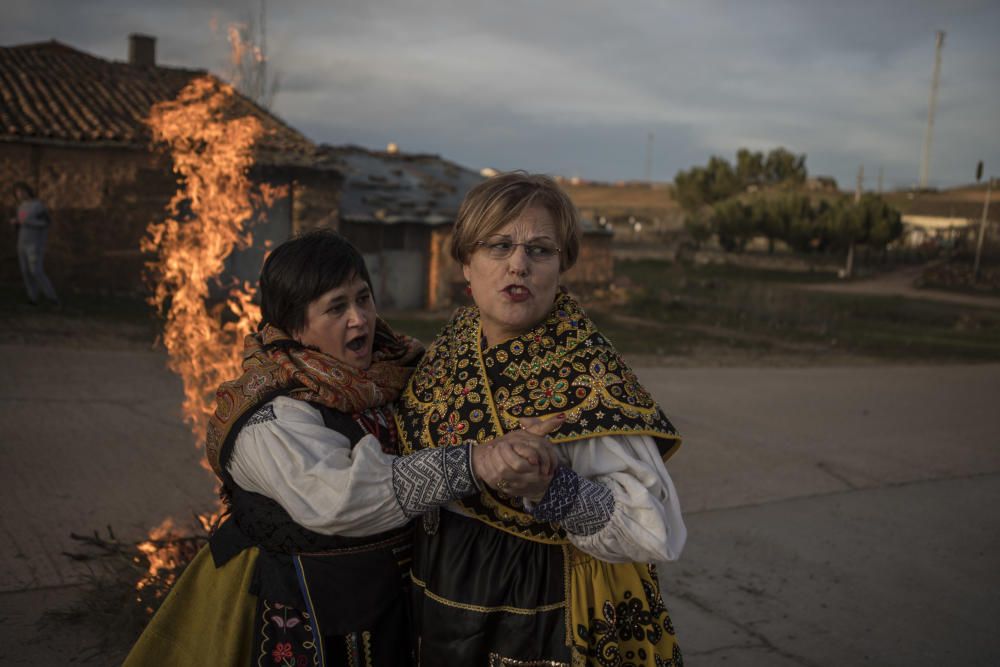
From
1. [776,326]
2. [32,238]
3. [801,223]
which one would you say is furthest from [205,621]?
[801,223]

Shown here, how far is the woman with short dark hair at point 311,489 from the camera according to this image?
1.83 meters

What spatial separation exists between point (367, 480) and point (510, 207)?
0.76 meters

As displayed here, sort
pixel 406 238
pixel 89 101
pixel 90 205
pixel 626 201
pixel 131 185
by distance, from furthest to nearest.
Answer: pixel 626 201, pixel 406 238, pixel 89 101, pixel 131 185, pixel 90 205

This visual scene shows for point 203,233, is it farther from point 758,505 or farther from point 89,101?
point 89,101

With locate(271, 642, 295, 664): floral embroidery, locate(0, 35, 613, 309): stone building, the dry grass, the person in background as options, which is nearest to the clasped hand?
locate(271, 642, 295, 664): floral embroidery

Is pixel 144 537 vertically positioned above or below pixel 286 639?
below

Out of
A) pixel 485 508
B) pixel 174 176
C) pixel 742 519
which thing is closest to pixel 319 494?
pixel 485 508

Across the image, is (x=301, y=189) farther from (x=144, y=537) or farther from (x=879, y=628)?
(x=879, y=628)

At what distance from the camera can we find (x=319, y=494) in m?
1.81

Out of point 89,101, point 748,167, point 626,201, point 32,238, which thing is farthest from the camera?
point 626,201

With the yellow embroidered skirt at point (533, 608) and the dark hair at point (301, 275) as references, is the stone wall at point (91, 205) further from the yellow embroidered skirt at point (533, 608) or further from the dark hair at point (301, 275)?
the yellow embroidered skirt at point (533, 608)

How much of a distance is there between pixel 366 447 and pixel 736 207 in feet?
128

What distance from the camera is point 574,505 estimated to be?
5.90 feet

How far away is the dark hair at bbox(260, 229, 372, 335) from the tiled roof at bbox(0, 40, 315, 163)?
12654mm
